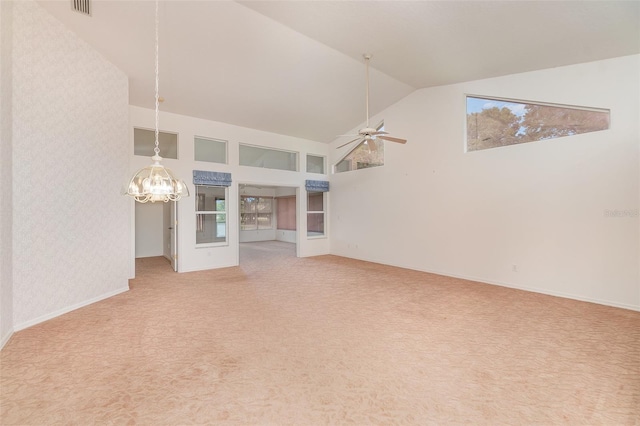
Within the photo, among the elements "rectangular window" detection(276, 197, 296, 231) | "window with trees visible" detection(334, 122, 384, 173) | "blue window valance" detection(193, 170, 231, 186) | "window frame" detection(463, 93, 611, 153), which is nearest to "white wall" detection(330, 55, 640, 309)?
"window frame" detection(463, 93, 611, 153)

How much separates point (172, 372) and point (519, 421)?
2715 mm

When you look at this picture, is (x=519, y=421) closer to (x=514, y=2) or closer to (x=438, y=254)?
A: (x=514, y=2)

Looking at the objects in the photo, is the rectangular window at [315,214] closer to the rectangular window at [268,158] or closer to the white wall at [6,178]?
the rectangular window at [268,158]

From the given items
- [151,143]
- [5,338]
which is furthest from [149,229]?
[5,338]

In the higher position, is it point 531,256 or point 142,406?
point 531,256

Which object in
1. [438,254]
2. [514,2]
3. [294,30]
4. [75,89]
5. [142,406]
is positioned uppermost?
[294,30]

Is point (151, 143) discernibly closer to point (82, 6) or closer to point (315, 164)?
point (82, 6)

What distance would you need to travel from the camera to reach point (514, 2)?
125 inches

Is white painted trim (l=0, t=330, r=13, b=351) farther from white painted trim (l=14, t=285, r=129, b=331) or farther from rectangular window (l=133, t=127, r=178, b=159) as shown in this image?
rectangular window (l=133, t=127, r=178, b=159)

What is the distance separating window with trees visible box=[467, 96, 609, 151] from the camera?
4.36 m

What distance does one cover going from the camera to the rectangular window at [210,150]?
665cm

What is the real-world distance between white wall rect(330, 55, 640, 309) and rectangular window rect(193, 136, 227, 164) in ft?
12.7

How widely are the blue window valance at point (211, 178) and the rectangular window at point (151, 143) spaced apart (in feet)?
2.03

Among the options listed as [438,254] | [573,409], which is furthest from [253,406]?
[438,254]
